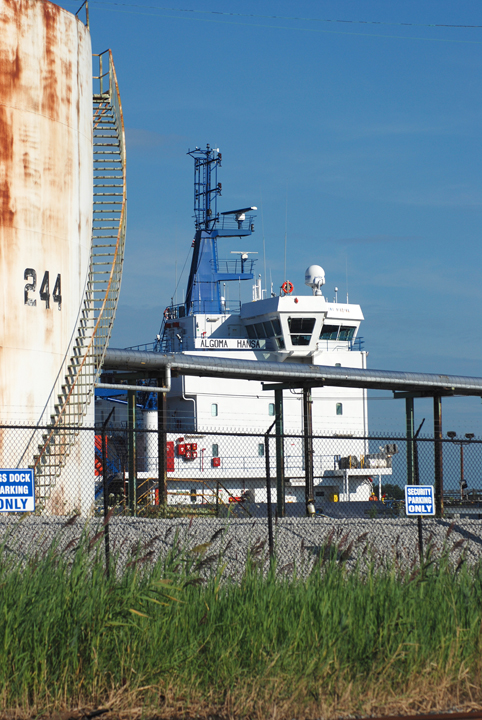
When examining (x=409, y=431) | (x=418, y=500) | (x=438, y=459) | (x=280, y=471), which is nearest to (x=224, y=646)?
(x=418, y=500)

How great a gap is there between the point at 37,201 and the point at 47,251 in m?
1.10

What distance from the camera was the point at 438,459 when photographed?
23.9 meters

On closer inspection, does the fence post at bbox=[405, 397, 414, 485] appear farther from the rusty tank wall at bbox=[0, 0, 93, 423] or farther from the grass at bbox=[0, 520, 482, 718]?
the grass at bbox=[0, 520, 482, 718]

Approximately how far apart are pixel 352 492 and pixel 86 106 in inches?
968

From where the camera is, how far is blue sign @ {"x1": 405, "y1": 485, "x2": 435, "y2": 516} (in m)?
11.8

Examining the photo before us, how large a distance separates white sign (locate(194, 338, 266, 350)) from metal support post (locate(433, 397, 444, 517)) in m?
14.7

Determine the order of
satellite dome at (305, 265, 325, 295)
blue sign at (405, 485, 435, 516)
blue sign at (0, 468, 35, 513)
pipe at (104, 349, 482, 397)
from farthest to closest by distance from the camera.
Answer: satellite dome at (305, 265, 325, 295)
pipe at (104, 349, 482, 397)
blue sign at (405, 485, 435, 516)
blue sign at (0, 468, 35, 513)

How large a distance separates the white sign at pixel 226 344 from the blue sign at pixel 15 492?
99.4ft

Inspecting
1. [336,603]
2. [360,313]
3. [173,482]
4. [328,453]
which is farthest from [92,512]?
[360,313]

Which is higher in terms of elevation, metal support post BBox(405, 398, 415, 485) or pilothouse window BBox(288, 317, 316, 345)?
pilothouse window BBox(288, 317, 316, 345)

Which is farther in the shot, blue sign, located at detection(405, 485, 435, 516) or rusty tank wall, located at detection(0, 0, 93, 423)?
rusty tank wall, located at detection(0, 0, 93, 423)

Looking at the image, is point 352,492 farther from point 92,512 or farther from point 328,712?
point 328,712

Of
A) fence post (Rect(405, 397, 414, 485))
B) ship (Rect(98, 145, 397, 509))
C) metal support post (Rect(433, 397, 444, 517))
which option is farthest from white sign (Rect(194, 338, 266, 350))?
metal support post (Rect(433, 397, 444, 517))

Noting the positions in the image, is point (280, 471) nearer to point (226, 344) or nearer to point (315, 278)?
point (226, 344)
